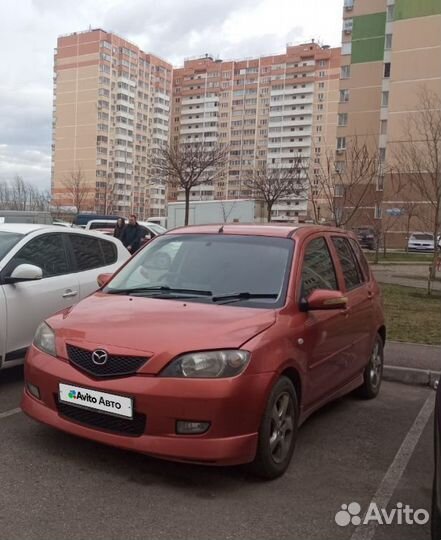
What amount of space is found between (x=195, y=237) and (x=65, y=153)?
404 feet

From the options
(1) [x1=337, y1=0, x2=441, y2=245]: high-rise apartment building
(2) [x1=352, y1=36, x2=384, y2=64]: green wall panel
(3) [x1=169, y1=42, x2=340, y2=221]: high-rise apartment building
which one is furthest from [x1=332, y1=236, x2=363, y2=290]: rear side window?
(3) [x1=169, y1=42, x2=340, y2=221]: high-rise apartment building

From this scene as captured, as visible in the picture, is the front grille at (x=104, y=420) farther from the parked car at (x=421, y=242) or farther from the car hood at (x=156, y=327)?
the parked car at (x=421, y=242)

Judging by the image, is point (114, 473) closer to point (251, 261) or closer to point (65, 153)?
point (251, 261)

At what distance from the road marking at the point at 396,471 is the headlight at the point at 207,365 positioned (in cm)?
111

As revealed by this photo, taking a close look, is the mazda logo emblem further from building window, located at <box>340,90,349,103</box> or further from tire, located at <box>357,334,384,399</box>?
building window, located at <box>340,90,349,103</box>

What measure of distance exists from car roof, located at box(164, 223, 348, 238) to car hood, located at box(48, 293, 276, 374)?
975 millimetres

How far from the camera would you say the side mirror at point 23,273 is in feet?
16.9

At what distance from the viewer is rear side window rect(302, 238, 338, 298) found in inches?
174

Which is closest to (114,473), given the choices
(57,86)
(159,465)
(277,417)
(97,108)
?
(159,465)

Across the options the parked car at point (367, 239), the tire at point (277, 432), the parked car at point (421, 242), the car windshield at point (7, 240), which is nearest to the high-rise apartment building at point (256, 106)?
the parked car at point (421, 242)

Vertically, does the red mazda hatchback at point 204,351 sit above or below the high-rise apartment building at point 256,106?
below

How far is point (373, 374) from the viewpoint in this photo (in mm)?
5754

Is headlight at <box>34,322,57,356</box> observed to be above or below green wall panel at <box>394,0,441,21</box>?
below

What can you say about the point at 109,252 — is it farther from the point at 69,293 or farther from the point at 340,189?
the point at 340,189
